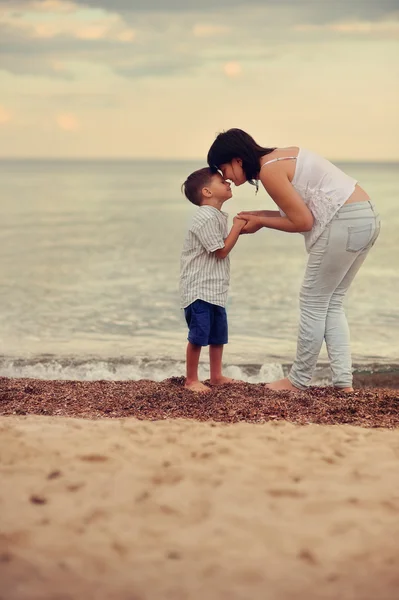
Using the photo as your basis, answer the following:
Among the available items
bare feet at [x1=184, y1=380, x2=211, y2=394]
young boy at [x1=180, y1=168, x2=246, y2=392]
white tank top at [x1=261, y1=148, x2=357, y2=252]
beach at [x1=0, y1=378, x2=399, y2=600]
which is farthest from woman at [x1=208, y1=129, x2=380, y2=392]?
beach at [x1=0, y1=378, x2=399, y2=600]

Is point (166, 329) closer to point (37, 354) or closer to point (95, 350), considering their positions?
point (95, 350)

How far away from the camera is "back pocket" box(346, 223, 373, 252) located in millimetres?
4484

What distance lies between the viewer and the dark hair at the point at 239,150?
4492 millimetres

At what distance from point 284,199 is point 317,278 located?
1.78ft

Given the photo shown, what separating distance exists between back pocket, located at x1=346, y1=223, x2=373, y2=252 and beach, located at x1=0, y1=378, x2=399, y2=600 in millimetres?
1011

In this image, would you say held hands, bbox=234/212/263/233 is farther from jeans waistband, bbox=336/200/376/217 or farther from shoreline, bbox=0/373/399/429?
shoreline, bbox=0/373/399/429

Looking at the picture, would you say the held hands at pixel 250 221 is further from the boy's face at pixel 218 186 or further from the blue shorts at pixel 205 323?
the blue shorts at pixel 205 323

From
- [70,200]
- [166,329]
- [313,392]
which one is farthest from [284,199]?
[70,200]

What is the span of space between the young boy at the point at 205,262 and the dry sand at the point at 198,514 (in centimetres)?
114

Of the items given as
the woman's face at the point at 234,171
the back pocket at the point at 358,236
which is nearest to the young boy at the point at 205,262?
the woman's face at the point at 234,171

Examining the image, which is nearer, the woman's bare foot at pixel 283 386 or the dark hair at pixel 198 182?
the dark hair at pixel 198 182

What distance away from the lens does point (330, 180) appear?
14.8 feet

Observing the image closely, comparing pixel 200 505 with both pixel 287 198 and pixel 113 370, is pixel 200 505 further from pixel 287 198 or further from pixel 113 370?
pixel 113 370

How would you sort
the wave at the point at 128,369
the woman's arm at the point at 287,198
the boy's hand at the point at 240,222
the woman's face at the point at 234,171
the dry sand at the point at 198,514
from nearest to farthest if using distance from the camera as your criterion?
the dry sand at the point at 198,514, the woman's arm at the point at 287,198, the woman's face at the point at 234,171, the boy's hand at the point at 240,222, the wave at the point at 128,369
